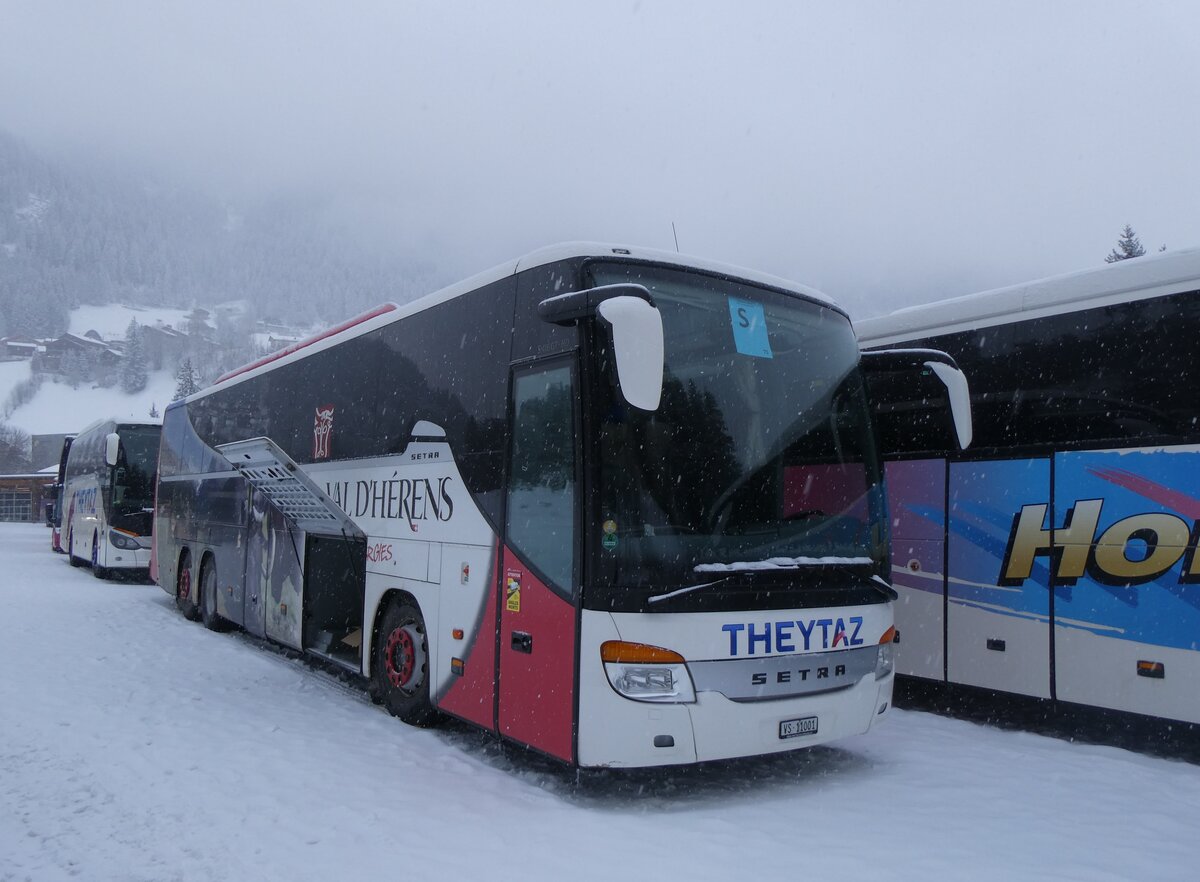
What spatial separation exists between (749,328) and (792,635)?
1932mm

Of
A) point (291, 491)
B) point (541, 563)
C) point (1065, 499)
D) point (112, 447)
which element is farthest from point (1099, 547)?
point (112, 447)

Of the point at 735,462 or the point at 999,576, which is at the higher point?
the point at 735,462

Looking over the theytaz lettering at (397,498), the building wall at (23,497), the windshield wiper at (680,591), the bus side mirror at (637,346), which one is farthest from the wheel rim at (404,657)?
the building wall at (23,497)

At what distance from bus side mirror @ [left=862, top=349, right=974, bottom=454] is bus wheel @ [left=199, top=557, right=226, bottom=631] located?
30.0 feet

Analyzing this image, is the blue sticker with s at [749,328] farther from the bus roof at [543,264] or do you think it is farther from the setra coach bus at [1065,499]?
the setra coach bus at [1065,499]

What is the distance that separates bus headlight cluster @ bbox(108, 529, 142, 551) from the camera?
831 inches

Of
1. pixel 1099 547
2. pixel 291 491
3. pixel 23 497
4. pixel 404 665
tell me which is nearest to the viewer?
pixel 1099 547

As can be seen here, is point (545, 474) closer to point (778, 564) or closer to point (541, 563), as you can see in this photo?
point (541, 563)

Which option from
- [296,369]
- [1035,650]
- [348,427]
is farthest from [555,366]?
[296,369]

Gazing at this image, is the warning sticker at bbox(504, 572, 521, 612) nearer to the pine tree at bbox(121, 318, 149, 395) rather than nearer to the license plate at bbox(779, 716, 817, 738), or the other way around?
the license plate at bbox(779, 716, 817, 738)

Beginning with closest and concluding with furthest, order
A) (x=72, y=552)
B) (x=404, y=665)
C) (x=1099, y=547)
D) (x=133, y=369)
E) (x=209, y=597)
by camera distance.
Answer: (x=1099, y=547) → (x=404, y=665) → (x=209, y=597) → (x=72, y=552) → (x=133, y=369)

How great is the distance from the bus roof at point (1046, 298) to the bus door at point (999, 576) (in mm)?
1215

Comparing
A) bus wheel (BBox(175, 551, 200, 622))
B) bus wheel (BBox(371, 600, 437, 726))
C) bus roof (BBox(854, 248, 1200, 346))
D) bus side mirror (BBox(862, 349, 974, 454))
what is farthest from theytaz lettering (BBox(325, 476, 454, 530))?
bus wheel (BBox(175, 551, 200, 622))

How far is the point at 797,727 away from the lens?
5.62 metres
